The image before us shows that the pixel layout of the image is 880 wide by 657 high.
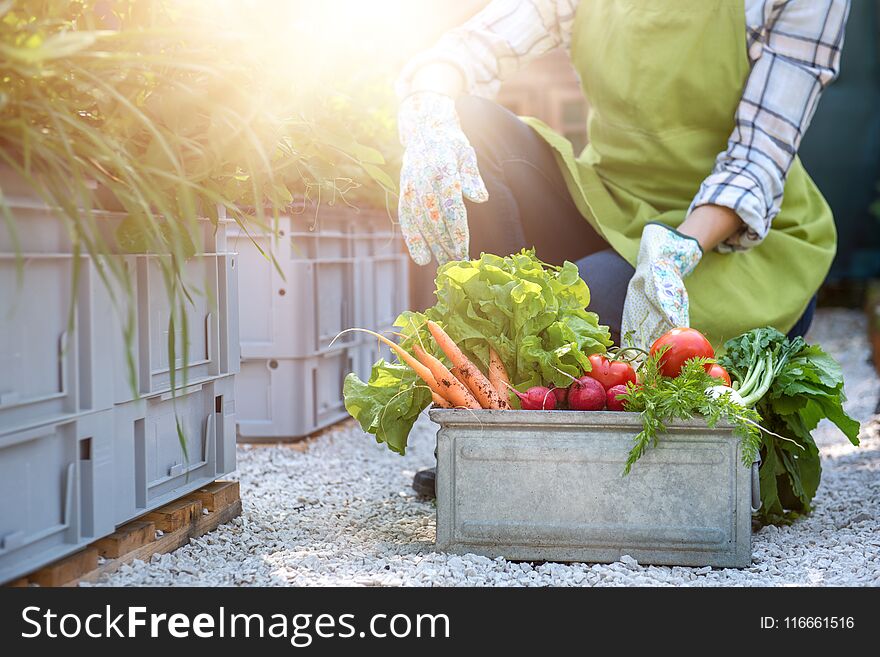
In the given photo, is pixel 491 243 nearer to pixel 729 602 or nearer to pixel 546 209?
pixel 546 209

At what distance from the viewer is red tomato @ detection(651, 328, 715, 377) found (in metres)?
1.74

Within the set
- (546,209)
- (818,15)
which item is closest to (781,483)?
(546,209)

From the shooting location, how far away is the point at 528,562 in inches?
67.0

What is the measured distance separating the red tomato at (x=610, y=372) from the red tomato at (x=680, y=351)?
0.21ft

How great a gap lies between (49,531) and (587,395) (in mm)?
844

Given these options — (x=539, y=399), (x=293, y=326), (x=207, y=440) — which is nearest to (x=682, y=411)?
(x=539, y=399)

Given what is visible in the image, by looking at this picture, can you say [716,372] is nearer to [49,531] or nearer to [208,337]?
[208,337]

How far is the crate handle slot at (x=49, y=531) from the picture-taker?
4.28 feet

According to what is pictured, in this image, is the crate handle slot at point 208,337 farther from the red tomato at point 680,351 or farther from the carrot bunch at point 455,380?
the red tomato at point 680,351

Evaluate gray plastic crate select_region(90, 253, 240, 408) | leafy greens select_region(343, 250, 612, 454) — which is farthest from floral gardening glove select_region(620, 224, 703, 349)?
gray plastic crate select_region(90, 253, 240, 408)

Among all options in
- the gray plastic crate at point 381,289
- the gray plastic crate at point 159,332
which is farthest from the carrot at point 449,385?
the gray plastic crate at point 381,289

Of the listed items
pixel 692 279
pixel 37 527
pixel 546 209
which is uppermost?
pixel 546 209

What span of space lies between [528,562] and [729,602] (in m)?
0.40

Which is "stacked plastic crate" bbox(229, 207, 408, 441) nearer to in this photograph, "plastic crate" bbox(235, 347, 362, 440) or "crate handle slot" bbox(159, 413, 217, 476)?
"plastic crate" bbox(235, 347, 362, 440)
